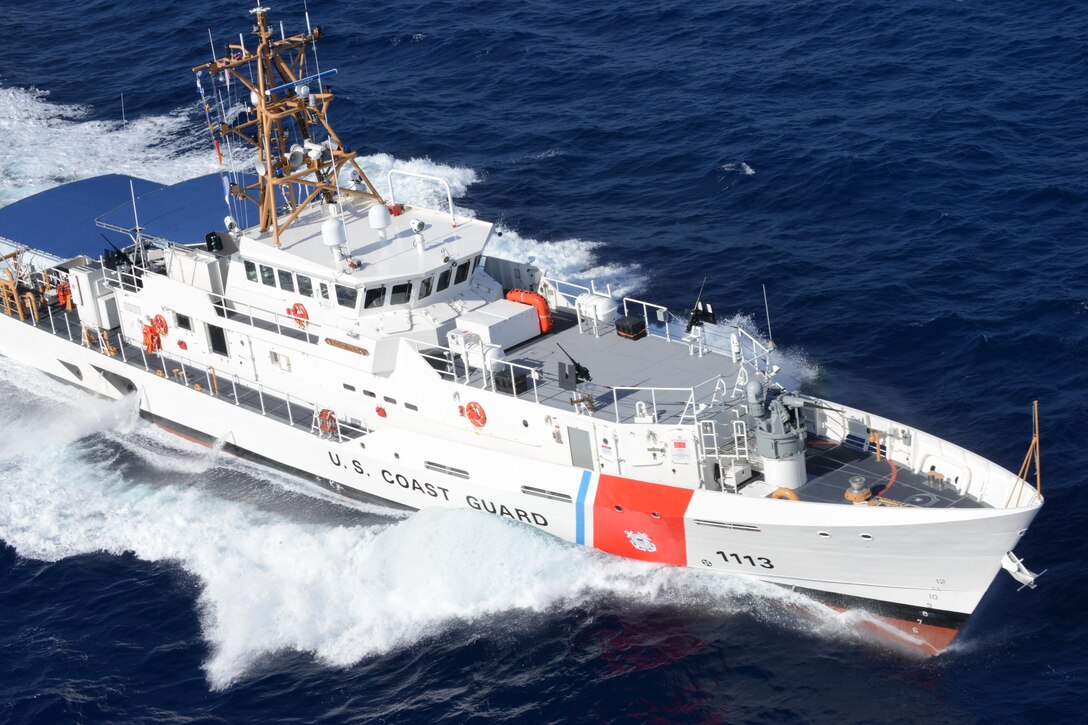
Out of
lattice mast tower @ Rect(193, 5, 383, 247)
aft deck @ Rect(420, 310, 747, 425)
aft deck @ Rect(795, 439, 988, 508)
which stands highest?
lattice mast tower @ Rect(193, 5, 383, 247)

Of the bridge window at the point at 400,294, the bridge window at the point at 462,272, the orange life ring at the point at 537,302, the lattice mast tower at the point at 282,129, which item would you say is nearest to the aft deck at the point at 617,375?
the orange life ring at the point at 537,302

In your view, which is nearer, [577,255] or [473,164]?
[577,255]

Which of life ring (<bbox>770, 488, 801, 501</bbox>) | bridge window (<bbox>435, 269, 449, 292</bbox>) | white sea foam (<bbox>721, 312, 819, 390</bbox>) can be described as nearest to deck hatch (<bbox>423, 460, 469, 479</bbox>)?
bridge window (<bbox>435, 269, 449, 292</bbox>)

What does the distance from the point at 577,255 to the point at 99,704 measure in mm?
19542

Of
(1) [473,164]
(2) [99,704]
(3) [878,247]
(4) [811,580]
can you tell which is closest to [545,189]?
(1) [473,164]

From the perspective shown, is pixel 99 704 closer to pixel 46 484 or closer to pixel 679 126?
pixel 46 484

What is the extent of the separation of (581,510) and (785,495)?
13.7 feet

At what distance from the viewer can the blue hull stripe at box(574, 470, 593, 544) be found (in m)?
25.0

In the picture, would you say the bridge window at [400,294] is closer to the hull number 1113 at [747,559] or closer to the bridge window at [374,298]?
the bridge window at [374,298]

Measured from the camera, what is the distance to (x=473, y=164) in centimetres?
4347

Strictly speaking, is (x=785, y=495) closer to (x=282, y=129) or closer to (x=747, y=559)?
(x=747, y=559)

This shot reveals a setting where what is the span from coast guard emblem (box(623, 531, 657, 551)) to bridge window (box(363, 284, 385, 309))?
733cm

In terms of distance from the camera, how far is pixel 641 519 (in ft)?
81.1

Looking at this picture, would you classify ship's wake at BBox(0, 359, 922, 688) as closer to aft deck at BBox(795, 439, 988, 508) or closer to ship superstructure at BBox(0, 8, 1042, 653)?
ship superstructure at BBox(0, 8, 1042, 653)
